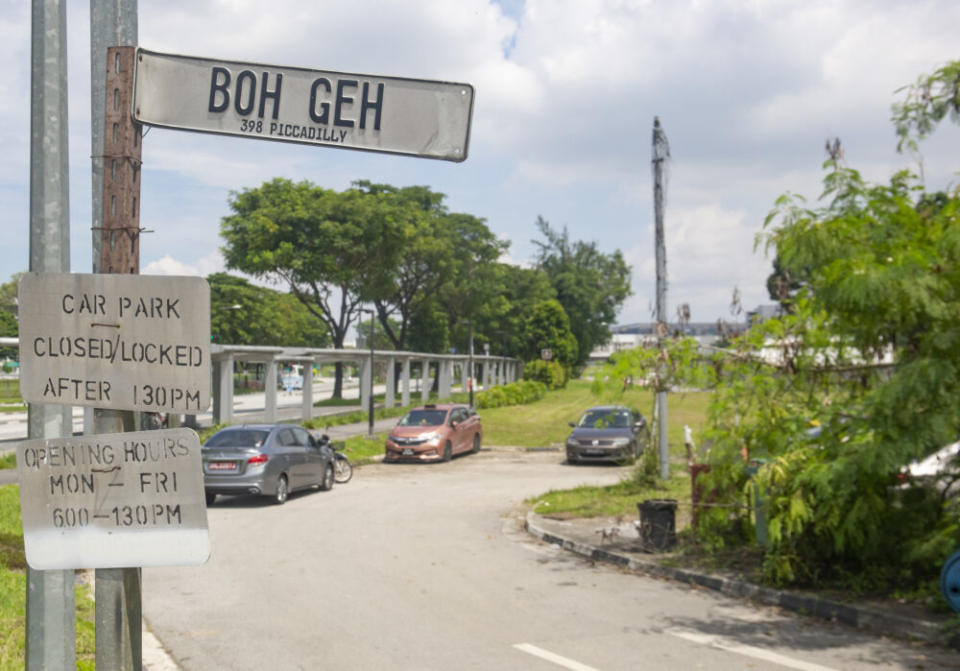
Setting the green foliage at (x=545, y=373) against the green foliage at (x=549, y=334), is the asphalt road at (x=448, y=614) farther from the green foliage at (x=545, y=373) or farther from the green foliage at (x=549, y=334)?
the green foliage at (x=549, y=334)

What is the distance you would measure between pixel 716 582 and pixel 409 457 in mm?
17385

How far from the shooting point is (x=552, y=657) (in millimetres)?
7348

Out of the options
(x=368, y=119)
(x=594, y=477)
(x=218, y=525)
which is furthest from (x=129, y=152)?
(x=594, y=477)

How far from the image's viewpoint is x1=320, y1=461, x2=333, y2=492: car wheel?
20.4m

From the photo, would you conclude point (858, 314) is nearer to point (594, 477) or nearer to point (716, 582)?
point (716, 582)

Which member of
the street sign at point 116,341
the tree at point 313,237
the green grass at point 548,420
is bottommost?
A: the green grass at point 548,420

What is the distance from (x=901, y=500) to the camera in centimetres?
941

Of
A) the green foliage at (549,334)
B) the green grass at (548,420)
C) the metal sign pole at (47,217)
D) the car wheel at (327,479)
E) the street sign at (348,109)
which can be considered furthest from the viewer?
the green foliage at (549,334)

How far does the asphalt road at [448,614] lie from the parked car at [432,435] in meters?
11.8

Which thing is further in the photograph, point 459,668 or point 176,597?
point 176,597

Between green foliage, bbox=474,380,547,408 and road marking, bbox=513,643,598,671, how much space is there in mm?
43502

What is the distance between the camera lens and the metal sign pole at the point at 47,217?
12.8 ft

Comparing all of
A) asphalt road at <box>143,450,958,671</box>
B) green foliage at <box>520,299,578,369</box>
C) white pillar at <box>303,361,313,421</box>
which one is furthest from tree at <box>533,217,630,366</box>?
asphalt road at <box>143,450,958,671</box>

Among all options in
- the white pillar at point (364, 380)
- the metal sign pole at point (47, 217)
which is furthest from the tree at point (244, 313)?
the metal sign pole at point (47, 217)
